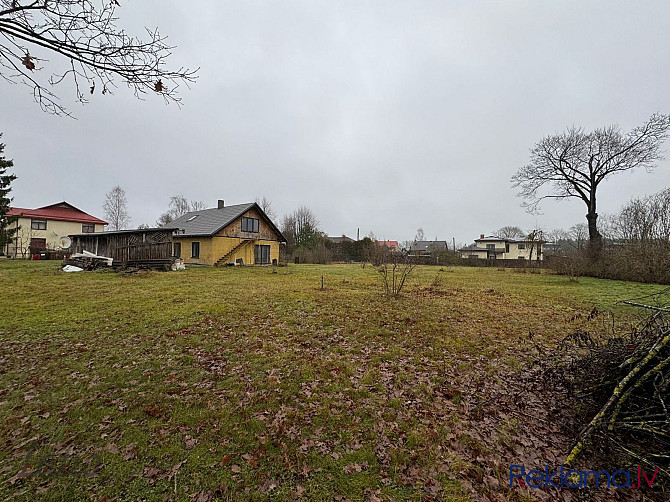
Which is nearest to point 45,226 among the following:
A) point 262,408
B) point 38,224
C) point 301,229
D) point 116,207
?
point 38,224

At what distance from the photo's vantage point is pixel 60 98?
113 inches

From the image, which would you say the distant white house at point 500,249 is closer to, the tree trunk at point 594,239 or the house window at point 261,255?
the tree trunk at point 594,239

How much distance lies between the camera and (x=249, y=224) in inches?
→ 996

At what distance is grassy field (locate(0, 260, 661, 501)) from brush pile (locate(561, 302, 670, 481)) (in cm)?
35

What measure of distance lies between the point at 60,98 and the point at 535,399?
6.55 meters

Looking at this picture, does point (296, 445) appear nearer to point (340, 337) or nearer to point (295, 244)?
point (340, 337)

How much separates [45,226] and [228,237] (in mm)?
25802

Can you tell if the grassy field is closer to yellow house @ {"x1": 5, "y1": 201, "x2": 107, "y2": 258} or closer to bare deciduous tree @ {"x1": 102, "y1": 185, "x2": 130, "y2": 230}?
yellow house @ {"x1": 5, "y1": 201, "x2": 107, "y2": 258}

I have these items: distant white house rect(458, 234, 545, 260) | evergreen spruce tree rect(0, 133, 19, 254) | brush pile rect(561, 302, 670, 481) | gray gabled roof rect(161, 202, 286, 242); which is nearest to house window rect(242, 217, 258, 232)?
gray gabled roof rect(161, 202, 286, 242)

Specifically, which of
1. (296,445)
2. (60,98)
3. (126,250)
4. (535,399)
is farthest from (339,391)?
(126,250)

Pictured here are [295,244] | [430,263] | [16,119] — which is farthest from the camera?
[295,244]

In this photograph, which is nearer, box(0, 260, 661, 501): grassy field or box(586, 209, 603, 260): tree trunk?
box(0, 260, 661, 501): grassy field

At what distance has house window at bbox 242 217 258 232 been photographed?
24891mm

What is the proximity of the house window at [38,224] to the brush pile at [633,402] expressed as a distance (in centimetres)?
4602
